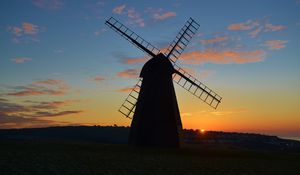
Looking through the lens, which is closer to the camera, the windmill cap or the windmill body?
the windmill body

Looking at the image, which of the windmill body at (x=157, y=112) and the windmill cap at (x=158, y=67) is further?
the windmill cap at (x=158, y=67)

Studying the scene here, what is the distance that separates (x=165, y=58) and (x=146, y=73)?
Answer: 2.43m

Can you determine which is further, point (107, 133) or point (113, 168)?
point (107, 133)

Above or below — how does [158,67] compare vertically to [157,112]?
above

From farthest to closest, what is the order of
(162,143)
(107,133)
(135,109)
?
(107,133)
(135,109)
(162,143)

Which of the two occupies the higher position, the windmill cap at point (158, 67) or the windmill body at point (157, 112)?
the windmill cap at point (158, 67)

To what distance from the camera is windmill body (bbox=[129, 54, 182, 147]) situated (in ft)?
115

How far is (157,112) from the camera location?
35125 millimetres

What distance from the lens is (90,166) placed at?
20234mm

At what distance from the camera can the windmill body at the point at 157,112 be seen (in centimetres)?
3503

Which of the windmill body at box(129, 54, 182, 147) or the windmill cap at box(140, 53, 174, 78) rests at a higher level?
the windmill cap at box(140, 53, 174, 78)

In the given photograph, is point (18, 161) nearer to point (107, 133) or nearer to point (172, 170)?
point (172, 170)

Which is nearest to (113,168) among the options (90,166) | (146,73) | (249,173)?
(90,166)

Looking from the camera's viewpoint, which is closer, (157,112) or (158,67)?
(157,112)
